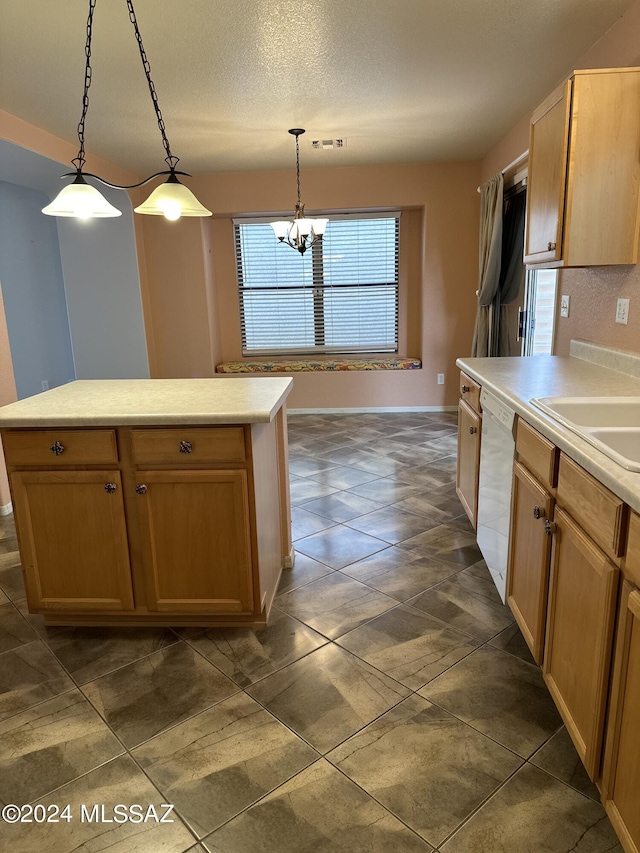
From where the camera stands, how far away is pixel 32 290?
19.4 feet

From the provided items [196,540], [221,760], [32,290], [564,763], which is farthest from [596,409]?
[32,290]

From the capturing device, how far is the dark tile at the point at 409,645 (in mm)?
1972

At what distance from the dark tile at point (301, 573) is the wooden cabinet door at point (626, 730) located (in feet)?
4.96

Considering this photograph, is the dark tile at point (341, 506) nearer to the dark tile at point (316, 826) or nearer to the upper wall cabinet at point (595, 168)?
the upper wall cabinet at point (595, 168)

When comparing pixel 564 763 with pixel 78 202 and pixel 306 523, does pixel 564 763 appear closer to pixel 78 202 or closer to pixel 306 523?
pixel 306 523

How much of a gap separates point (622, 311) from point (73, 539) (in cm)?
246

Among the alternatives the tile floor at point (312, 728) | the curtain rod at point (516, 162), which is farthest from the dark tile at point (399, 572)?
the curtain rod at point (516, 162)

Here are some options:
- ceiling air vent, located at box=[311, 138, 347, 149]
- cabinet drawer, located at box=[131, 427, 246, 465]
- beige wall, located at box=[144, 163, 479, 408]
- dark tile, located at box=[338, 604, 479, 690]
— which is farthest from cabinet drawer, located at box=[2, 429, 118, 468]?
beige wall, located at box=[144, 163, 479, 408]

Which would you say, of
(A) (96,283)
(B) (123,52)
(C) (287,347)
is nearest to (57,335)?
(A) (96,283)

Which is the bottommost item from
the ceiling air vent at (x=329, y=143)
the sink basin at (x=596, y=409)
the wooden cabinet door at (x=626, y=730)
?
the wooden cabinet door at (x=626, y=730)

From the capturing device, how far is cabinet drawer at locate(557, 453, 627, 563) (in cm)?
120

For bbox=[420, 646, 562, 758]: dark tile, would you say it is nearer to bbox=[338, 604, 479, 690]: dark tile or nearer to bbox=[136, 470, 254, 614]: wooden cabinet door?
bbox=[338, 604, 479, 690]: dark tile

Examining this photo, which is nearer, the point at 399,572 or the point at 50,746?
the point at 50,746

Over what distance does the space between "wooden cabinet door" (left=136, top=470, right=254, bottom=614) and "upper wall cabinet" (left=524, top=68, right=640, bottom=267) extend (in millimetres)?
1632
